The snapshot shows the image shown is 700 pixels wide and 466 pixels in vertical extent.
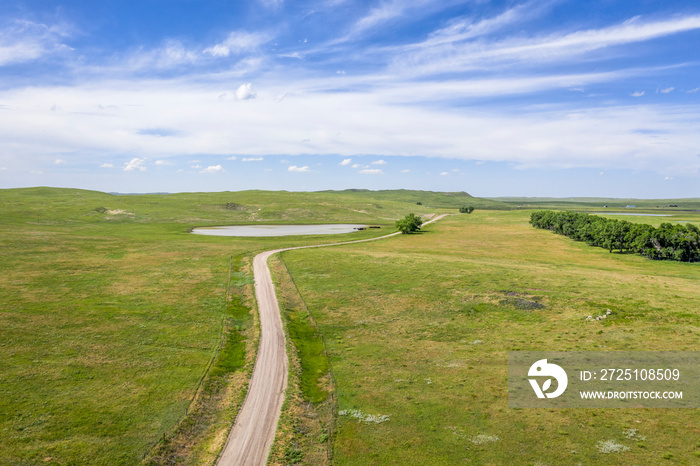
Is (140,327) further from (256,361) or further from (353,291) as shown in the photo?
(353,291)

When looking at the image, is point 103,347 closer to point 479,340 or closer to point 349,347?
point 349,347

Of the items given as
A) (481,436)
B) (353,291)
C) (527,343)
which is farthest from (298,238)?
(481,436)

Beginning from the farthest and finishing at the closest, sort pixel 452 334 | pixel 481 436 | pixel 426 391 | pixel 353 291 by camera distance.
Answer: pixel 353 291 < pixel 452 334 < pixel 426 391 < pixel 481 436

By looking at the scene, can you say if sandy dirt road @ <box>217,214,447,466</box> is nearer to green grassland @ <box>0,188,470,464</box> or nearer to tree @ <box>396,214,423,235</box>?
green grassland @ <box>0,188,470,464</box>
